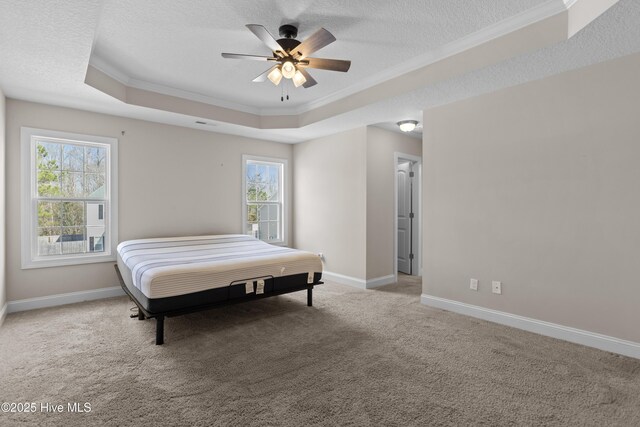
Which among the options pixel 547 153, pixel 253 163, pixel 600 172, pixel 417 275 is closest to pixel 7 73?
pixel 253 163

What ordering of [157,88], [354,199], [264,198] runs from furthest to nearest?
[264,198]
[354,199]
[157,88]

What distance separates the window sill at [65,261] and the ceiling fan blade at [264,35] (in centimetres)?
353

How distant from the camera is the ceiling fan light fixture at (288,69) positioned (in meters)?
2.79

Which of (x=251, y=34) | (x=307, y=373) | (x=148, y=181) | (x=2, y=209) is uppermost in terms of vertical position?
(x=251, y=34)

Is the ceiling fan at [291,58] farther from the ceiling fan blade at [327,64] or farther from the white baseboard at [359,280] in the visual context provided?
the white baseboard at [359,280]

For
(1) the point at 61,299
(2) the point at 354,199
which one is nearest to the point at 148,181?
(1) the point at 61,299

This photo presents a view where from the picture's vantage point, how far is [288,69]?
9.23ft

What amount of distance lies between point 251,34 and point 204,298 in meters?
2.42

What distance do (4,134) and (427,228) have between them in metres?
4.95

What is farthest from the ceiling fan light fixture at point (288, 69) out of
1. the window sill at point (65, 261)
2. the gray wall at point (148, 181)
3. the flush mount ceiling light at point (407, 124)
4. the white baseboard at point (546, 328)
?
the window sill at point (65, 261)

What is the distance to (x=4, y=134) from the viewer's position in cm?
358

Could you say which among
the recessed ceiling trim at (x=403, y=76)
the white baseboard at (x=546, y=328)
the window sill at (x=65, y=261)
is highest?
the recessed ceiling trim at (x=403, y=76)

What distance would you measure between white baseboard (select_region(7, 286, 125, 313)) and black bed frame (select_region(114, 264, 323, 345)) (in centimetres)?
83

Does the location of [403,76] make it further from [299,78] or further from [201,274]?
[201,274]
